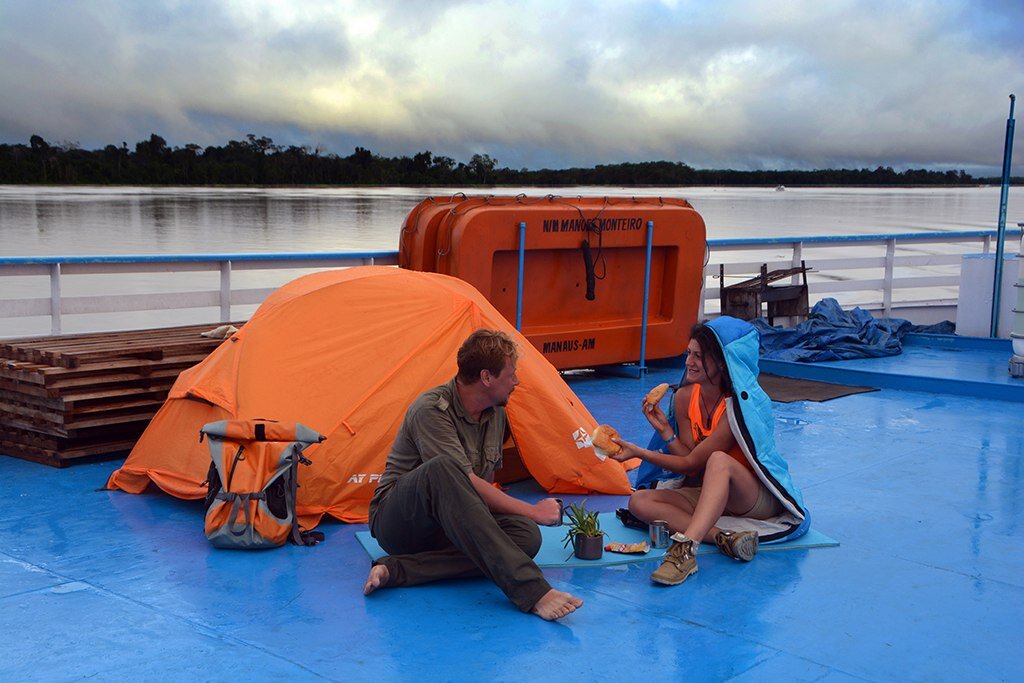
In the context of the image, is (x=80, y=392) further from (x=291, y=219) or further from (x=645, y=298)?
(x=291, y=219)

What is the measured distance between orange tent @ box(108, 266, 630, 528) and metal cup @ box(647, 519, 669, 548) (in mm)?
1055

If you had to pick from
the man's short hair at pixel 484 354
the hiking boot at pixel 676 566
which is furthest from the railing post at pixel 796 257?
the man's short hair at pixel 484 354

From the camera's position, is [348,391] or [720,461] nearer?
[720,461]

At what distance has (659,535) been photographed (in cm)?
483

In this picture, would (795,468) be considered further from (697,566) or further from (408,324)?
(408,324)

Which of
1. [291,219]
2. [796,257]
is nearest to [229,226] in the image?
[291,219]

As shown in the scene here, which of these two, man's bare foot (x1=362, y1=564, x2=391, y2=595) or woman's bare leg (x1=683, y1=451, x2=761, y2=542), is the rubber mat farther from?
man's bare foot (x1=362, y1=564, x2=391, y2=595)

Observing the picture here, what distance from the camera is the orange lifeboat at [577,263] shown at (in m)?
8.71

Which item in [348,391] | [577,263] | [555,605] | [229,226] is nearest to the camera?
[555,605]

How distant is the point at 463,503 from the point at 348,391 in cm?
166

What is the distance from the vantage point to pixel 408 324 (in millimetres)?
5750

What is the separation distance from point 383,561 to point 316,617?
40 cm

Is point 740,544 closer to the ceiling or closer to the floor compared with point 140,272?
closer to the floor

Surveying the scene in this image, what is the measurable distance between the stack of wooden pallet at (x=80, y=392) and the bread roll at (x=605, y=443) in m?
3.04
